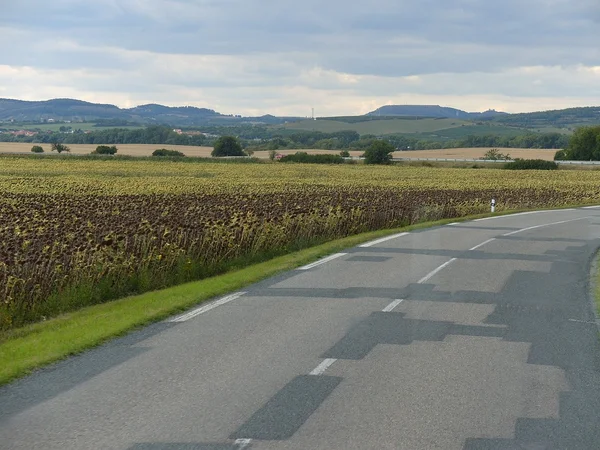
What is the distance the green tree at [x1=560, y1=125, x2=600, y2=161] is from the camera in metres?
146

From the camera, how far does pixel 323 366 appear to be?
9766 mm

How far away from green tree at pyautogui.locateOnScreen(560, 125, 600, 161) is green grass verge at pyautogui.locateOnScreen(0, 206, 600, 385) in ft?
447

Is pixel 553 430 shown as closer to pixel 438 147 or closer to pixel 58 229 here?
pixel 58 229

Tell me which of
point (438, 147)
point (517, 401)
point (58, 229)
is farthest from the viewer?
point (438, 147)

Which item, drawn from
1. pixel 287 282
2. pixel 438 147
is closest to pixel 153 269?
pixel 287 282

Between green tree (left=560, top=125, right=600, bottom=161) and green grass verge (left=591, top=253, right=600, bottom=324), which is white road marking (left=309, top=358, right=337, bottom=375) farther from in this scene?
green tree (left=560, top=125, right=600, bottom=161)

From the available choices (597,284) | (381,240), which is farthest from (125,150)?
(597,284)

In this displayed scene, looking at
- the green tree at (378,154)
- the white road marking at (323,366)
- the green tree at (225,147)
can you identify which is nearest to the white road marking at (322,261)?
the white road marking at (323,366)

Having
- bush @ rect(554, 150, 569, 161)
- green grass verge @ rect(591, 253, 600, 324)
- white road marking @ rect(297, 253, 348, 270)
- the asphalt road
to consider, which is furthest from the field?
bush @ rect(554, 150, 569, 161)

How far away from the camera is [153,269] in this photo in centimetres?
1705

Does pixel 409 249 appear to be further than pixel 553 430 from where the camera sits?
Yes

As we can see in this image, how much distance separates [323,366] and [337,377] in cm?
50

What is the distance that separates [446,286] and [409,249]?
21.0ft

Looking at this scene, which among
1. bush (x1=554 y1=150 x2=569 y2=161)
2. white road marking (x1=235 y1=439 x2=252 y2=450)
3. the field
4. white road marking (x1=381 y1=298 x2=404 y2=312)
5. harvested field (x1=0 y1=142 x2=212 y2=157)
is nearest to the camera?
white road marking (x1=235 y1=439 x2=252 y2=450)
